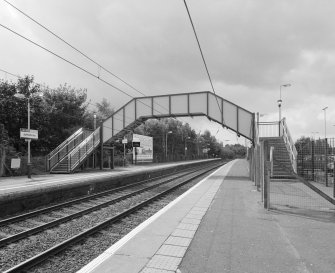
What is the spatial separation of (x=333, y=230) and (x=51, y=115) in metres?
41.6

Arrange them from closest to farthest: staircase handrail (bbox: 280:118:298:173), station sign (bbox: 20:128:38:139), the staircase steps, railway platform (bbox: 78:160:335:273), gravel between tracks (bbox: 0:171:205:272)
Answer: railway platform (bbox: 78:160:335:273) < gravel between tracks (bbox: 0:171:205:272) < staircase handrail (bbox: 280:118:298:173) < the staircase steps < station sign (bbox: 20:128:38:139)

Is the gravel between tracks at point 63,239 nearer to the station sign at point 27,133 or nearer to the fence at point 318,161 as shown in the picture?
the fence at point 318,161

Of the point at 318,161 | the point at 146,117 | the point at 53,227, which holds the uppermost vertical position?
the point at 146,117

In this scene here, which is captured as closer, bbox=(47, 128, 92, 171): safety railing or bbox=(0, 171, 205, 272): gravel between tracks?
bbox=(0, 171, 205, 272): gravel between tracks

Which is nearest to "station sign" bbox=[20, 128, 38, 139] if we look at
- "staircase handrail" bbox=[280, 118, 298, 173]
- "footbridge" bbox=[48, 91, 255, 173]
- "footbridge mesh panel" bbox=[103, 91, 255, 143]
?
"footbridge" bbox=[48, 91, 255, 173]

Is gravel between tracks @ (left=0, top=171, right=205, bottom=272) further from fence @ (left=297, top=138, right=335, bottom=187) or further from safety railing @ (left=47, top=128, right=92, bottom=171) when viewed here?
safety railing @ (left=47, top=128, right=92, bottom=171)

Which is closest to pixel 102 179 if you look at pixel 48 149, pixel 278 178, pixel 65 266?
pixel 278 178

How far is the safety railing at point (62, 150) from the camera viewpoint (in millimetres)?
30969

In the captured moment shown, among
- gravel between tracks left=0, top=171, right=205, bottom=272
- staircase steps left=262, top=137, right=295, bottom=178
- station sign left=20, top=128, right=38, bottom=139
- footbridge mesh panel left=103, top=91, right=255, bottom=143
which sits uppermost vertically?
footbridge mesh panel left=103, top=91, right=255, bottom=143

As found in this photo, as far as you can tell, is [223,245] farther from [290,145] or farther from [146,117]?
[146,117]

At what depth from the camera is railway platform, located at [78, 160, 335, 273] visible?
17.4 feet

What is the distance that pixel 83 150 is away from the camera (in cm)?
3331

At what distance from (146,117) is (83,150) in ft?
22.7

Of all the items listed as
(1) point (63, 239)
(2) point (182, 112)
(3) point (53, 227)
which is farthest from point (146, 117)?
(1) point (63, 239)
